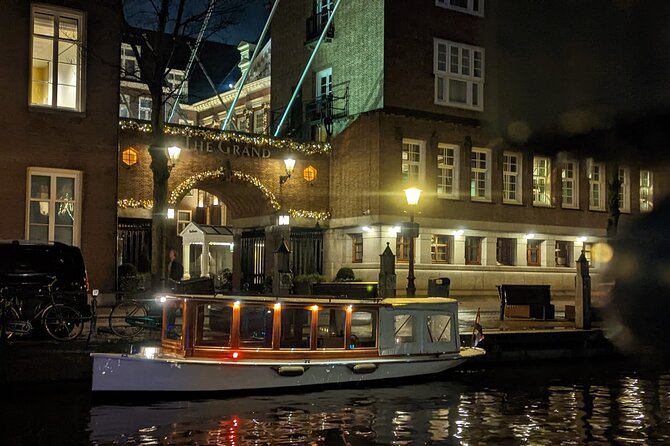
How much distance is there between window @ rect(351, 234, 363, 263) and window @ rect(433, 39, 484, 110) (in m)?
7.01

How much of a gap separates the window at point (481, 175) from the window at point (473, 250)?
196 cm

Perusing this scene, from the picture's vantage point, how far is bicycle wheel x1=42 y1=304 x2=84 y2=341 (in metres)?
19.8

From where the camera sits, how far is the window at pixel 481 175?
39.4 metres

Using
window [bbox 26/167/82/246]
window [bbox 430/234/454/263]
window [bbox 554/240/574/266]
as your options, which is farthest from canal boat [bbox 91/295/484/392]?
window [bbox 554/240/574/266]

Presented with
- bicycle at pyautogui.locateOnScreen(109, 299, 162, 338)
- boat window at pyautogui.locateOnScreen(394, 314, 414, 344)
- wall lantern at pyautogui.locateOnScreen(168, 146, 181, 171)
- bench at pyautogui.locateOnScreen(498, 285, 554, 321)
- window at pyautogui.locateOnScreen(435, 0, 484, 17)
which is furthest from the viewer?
window at pyautogui.locateOnScreen(435, 0, 484, 17)

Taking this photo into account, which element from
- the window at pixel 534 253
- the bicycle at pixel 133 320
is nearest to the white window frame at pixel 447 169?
the window at pixel 534 253

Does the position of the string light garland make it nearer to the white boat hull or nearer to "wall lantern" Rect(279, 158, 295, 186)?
"wall lantern" Rect(279, 158, 295, 186)

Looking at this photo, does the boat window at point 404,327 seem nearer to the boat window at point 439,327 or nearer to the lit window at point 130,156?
the boat window at point 439,327

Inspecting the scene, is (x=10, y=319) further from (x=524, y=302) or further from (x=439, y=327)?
(x=524, y=302)

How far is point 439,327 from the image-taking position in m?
21.9

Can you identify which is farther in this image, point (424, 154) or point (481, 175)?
point (481, 175)

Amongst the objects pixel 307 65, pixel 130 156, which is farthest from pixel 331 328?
pixel 307 65

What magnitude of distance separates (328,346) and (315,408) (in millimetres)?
2988

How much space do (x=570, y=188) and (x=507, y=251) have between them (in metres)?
5.19
